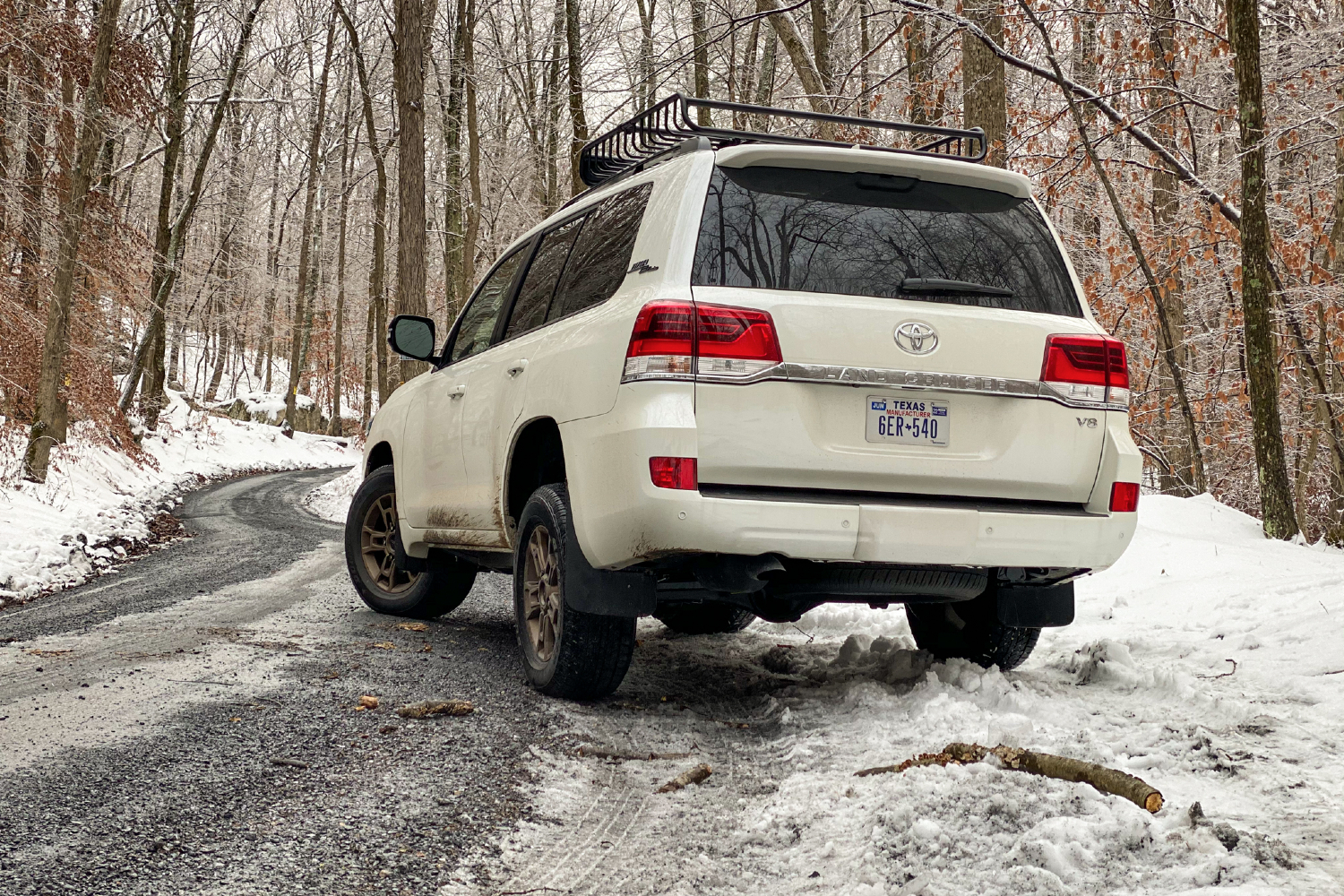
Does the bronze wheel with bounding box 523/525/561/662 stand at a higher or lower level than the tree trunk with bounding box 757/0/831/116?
lower

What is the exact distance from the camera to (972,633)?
16.7 feet

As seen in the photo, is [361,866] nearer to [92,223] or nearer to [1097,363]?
[1097,363]

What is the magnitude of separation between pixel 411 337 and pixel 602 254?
185 cm

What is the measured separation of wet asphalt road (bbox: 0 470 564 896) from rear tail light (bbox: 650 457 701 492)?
109 cm

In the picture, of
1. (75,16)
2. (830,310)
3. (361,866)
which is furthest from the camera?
(75,16)

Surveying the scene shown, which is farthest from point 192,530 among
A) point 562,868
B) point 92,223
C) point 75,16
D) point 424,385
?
point 562,868

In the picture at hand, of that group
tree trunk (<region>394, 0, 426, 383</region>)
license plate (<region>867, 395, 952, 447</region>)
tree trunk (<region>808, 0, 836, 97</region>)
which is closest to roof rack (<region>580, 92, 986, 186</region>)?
license plate (<region>867, 395, 952, 447</region>)

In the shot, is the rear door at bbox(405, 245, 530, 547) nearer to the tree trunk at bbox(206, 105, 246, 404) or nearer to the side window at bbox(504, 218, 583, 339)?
the side window at bbox(504, 218, 583, 339)

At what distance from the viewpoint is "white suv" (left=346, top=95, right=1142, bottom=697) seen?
384 cm

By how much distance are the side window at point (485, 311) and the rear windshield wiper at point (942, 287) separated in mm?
2521

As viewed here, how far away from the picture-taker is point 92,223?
16.5 m

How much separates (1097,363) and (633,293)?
1826 mm

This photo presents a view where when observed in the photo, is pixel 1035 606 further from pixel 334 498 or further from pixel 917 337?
pixel 334 498

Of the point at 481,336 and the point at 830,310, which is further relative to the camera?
the point at 481,336
